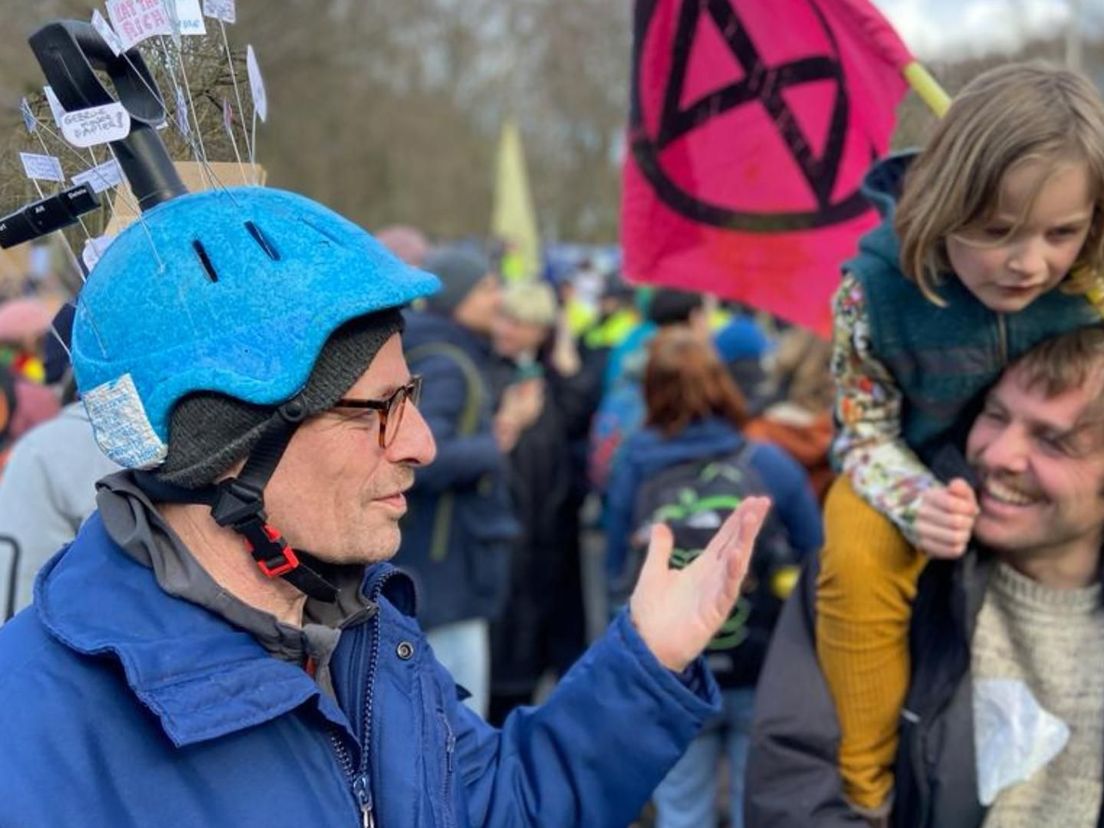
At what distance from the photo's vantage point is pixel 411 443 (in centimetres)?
181

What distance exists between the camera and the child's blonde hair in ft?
6.53

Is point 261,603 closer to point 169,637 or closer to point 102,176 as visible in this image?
point 169,637

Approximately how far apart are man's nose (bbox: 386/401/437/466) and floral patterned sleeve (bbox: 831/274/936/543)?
0.89 meters

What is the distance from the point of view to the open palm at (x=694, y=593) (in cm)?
187

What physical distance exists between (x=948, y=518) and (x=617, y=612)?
2.00ft

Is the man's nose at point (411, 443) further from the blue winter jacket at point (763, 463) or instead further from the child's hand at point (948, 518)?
the blue winter jacket at point (763, 463)

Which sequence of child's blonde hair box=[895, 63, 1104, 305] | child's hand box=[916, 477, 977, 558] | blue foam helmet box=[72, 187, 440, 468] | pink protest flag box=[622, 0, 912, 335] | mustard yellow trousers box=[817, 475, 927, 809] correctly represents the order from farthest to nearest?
pink protest flag box=[622, 0, 912, 335] < mustard yellow trousers box=[817, 475, 927, 809] < child's hand box=[916, 477, 977, 558] < child's blonde hair box=[895, 63, 1104, 305] < blue foam helmet box=[72, 187, 440, 468]

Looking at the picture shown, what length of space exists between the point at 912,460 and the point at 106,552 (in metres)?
1.43

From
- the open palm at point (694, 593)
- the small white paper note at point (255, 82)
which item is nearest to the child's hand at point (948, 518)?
the open palm at point (694, 593)

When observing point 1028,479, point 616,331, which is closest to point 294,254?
point 1028,479

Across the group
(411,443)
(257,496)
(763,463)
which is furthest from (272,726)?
(763,463)

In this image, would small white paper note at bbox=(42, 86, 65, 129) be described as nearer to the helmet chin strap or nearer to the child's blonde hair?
the helmet chin strap

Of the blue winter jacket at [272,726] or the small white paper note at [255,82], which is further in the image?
the small white paper note at [255,82]

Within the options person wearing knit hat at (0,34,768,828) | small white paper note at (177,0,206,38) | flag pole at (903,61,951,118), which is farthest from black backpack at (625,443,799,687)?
small white paper note at (177,0,206,38)
